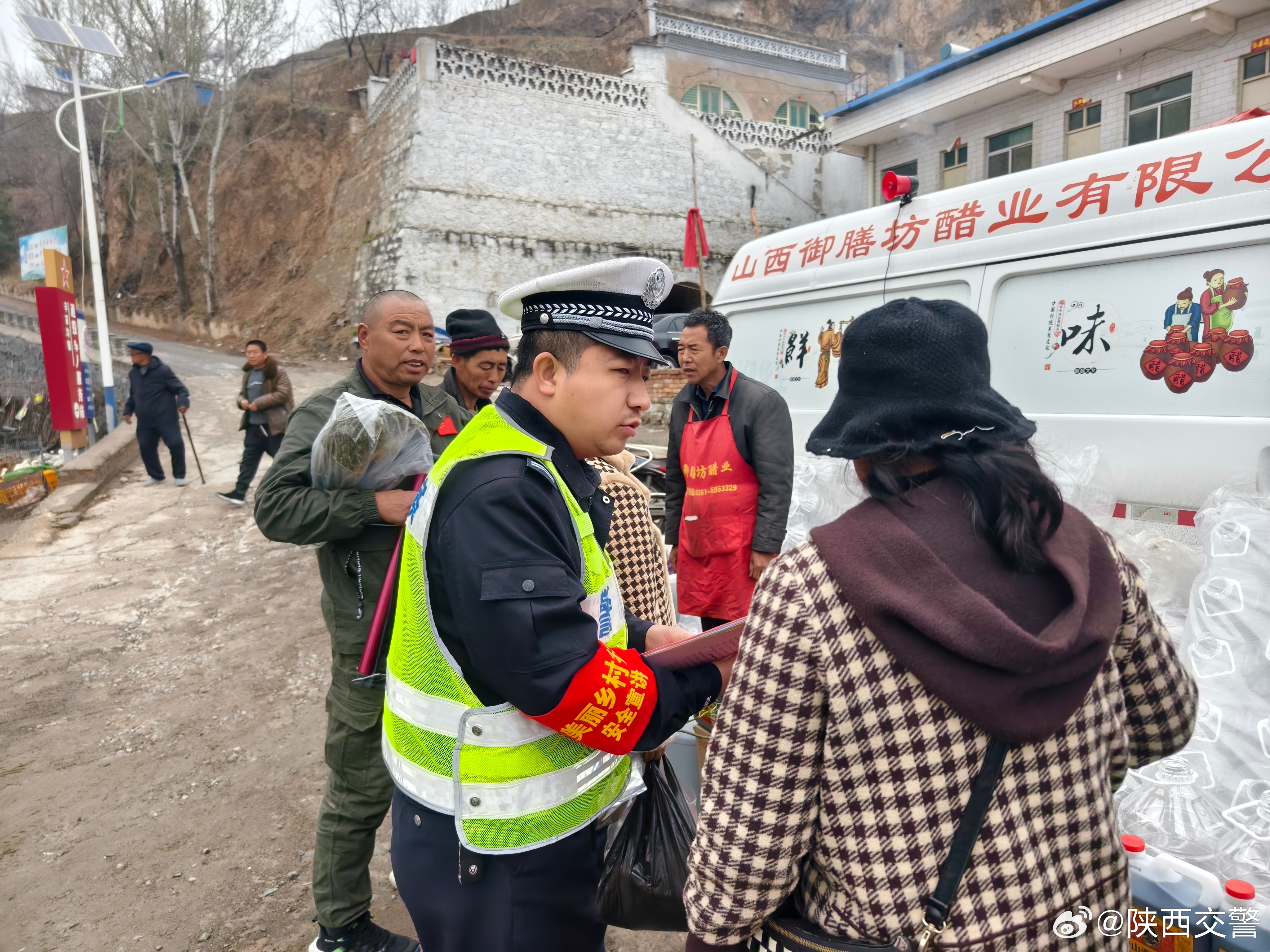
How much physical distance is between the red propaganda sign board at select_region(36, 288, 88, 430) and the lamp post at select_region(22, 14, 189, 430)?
425 millimetres

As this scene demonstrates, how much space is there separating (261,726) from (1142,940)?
12.7 ft

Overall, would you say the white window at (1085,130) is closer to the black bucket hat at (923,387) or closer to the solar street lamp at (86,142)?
the black bucket hat at (923,387)

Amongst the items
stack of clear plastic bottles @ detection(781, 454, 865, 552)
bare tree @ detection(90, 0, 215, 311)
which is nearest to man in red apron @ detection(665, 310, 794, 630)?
stack of clear plastic bottles @ detection(781, 454, 865, 552)

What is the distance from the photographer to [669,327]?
13.2 metres

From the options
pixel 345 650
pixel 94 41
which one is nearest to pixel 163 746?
pixel 345 650

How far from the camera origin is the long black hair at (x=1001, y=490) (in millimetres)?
1023

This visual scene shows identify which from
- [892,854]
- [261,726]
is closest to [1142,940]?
[892,854]

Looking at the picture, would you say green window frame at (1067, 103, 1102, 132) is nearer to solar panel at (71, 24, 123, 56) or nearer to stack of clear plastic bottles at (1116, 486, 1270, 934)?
stack of clear plastic bottles at (1116, 486, 1270, 934)

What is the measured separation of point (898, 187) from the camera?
14.0 feet

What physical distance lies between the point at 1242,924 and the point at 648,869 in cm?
128

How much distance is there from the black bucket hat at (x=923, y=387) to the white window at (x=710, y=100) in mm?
25033

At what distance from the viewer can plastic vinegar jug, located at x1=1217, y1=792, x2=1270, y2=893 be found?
1.92 meters

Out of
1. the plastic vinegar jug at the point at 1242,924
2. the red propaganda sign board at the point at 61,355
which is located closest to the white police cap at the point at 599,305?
the plastic vinegar jug at the point at 1242,924

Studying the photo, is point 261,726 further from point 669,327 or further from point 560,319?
point 669,327
